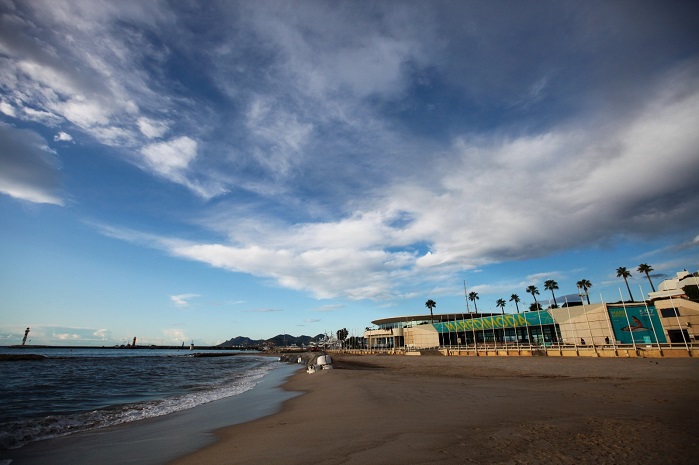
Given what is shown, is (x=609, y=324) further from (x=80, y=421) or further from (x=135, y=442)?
(x=80, y=421)

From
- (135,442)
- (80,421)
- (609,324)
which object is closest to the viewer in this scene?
(135,442)

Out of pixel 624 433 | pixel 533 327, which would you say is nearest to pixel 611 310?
pixel 533 327

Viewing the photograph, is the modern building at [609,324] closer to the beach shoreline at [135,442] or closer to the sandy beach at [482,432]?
the sandy beach at [482,432]

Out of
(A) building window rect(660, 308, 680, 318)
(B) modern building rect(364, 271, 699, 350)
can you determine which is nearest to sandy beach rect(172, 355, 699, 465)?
(B) modern building rect(364, 271, 699, 350)

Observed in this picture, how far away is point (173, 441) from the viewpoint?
898cm

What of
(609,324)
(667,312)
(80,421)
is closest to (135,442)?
(80,421)

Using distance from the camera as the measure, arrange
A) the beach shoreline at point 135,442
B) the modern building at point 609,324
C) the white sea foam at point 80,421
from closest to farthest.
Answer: the beach shoreline at point 135,442
the white sea foam at point 80,421
the modern building at point 609,324

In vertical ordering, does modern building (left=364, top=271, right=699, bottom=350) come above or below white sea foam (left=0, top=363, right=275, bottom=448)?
above

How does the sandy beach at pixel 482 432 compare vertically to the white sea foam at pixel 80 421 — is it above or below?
above

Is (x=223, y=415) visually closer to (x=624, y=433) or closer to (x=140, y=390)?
(x=624, y=433)

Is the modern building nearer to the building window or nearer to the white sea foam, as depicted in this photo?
the building window

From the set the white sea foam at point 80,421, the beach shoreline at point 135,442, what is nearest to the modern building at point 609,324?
the beach shoreline at point 135,442

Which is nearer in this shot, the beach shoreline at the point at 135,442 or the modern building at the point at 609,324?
the beach shoreline at the point at 135,442

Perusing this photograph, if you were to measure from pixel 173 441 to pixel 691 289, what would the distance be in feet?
395
